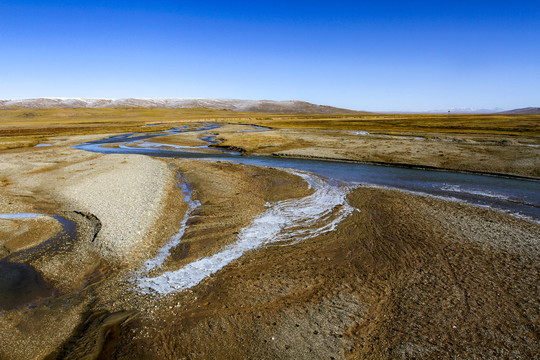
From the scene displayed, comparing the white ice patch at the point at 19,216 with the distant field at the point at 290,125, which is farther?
the distant field at the point at 290,125

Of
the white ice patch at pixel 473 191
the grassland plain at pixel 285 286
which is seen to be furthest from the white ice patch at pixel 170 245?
the white ice patch at pixel 473 191

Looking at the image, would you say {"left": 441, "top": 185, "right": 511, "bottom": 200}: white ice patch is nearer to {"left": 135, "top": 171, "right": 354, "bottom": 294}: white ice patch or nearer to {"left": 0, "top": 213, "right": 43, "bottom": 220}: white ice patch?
{"left": 135, "top": 171, "right": 354, "bottom": 294}: white ice patch

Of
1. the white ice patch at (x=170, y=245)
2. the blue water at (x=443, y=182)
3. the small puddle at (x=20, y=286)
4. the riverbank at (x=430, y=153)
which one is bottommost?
the small puddle at (x=20, y=286)

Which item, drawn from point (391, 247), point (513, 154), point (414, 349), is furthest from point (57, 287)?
point (513, 154)

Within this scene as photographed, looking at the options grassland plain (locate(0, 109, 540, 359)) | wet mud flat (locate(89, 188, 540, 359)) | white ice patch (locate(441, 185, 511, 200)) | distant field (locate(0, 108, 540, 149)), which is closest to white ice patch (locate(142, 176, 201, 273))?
grassland plain (locate(0, 109, 540, 359))

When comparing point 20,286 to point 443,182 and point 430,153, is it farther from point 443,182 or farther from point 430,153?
point 430,153

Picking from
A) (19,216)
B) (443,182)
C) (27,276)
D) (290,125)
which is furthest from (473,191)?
(290,125)

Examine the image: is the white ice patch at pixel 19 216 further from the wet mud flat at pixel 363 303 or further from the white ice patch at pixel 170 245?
the wet mud flat at pixel 363 303

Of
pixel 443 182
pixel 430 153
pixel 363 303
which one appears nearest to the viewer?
pixel 363 303
